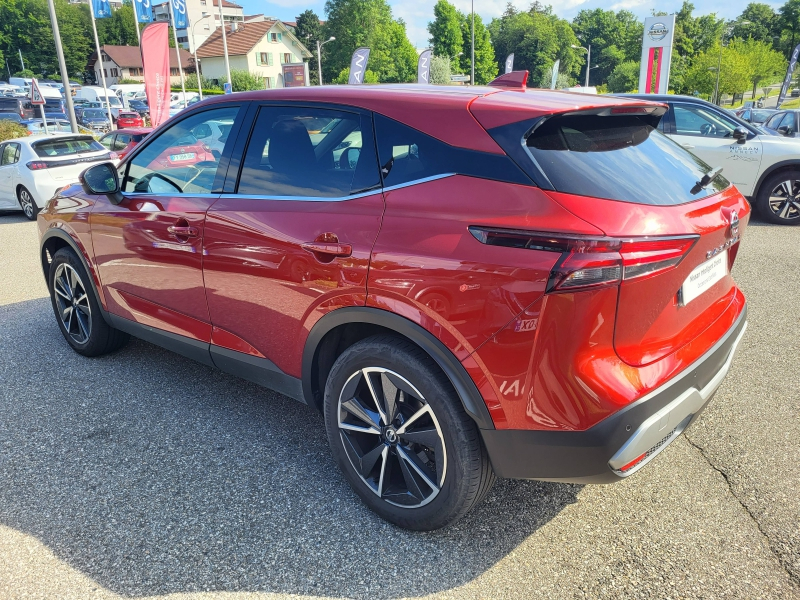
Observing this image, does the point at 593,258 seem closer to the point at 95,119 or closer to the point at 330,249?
the point at 330,249

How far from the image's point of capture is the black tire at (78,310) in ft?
14.0

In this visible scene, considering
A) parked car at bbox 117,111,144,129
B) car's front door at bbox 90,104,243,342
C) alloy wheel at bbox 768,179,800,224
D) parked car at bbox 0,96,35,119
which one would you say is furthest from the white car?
parked car at bbox 0,96,35,119

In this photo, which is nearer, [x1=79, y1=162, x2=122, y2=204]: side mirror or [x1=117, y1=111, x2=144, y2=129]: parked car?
[x1=79, y1=162, x2=122, y2=204]: side mirror

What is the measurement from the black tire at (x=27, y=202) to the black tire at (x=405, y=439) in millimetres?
10726

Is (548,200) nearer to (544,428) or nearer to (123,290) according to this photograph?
(544,428)

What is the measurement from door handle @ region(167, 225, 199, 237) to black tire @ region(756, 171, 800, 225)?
27.5 ft

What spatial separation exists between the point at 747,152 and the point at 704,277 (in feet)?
24.9

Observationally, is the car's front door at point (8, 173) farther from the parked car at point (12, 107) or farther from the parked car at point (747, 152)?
the parked car at point (12, 107)

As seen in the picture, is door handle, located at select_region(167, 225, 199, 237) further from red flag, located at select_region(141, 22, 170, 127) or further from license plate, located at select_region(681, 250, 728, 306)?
red flag, located at select_region(141, 22, 170, 127)

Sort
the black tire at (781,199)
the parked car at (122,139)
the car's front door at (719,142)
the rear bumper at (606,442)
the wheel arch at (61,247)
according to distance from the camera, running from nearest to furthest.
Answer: the rear bumper at (606,442)
the wheel arch at (61,247)
the black tire at (781,199)
the car's front door at (719,142)
the parked car at (122,139)

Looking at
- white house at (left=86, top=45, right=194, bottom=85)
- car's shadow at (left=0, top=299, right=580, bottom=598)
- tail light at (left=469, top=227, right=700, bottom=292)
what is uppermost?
white house at (left=86, top=45, right=194, bottom=85)

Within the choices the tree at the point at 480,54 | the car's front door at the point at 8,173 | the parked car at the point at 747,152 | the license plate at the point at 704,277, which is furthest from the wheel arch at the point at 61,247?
the tree at the point at 480,54

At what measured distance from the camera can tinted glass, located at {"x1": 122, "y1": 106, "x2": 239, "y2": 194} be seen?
3.21 m

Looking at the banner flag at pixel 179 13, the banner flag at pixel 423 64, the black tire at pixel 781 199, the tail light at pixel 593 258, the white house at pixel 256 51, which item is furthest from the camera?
the white house at pixel 256 51
